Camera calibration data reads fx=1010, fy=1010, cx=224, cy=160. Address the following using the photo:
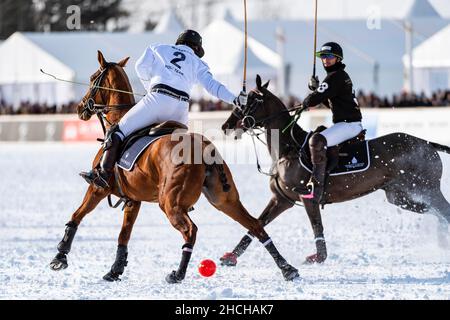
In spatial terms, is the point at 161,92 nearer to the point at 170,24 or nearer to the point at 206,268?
the point at 206,268

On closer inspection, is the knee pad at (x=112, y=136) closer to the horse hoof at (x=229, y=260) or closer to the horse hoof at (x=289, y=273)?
the horse hoof at (x=229, y=260)

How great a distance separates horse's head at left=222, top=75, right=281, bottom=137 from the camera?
10.4 metres

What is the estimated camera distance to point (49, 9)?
55781 mm

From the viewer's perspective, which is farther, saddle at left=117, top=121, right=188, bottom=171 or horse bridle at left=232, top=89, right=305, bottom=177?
horse bridle at left=232, top=89, right=305, bottom=177

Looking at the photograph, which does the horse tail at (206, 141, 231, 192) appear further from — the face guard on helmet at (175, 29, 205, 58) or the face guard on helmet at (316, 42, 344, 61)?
the face guard on helmet at (316, 42, 344, 61)

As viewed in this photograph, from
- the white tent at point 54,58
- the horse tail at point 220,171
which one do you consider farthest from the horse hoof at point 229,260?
the white tent at point 54,58

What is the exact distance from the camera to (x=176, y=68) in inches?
355

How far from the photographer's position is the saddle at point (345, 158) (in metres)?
10.3

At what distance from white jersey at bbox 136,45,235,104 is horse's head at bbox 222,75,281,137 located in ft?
4.53

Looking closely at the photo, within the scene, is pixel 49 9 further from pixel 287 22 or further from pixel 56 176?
pixel 56 176

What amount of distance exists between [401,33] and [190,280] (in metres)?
30.0

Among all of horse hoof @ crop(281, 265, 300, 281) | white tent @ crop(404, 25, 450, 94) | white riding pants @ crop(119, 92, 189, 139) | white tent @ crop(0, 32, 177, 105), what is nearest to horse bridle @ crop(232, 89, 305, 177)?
white riding pants @ crop(119, 92, 189, 139)

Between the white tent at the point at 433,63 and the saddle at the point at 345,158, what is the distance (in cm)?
2317

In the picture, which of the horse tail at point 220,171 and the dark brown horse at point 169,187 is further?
the horse tail at point 220,171
